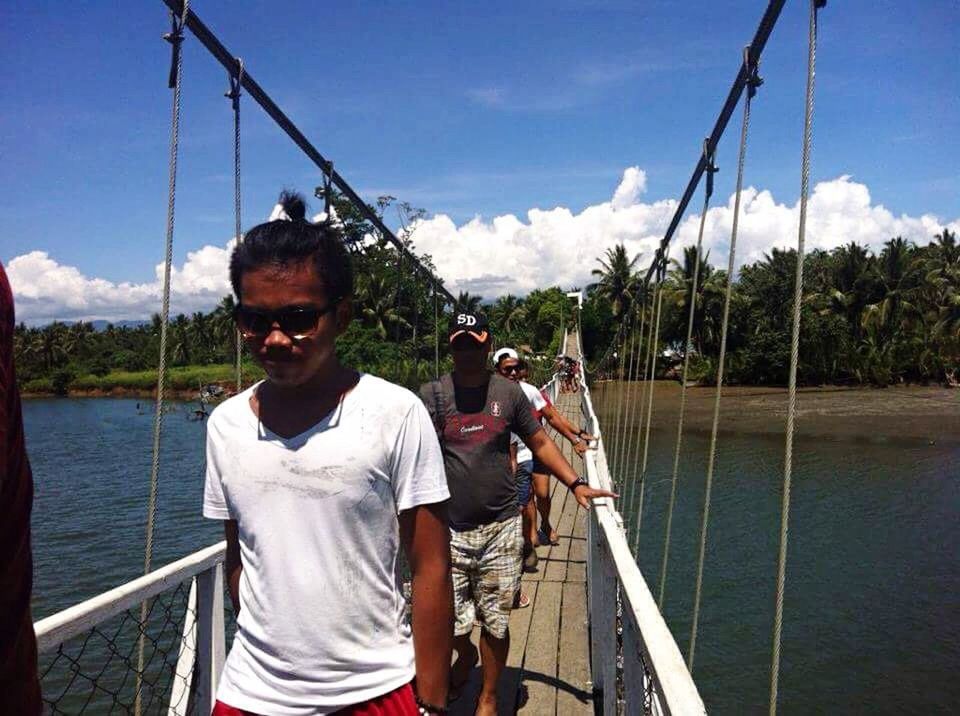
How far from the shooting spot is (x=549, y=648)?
3580 millimetres

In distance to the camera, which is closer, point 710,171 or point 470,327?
point 470,327

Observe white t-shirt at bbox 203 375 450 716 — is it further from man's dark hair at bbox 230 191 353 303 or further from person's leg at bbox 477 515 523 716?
person's leg at bbox 477 515 523 716

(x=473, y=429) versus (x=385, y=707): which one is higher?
(x=473, y=429)

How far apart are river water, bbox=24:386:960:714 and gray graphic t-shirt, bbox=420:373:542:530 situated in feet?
21.3

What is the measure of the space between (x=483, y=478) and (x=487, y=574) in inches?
13.2

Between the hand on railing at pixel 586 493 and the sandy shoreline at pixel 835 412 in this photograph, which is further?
the sandy shoreline at pixel 835 412

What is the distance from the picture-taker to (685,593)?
10.8 meters

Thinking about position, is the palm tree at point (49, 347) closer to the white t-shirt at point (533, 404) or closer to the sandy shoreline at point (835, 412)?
the sandy shoreline at point (835, 412)

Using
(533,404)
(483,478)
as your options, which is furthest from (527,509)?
(483,478)

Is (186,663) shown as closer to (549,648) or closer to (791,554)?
(549,648)

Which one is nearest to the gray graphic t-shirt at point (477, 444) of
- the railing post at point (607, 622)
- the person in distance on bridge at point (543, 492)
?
the railing post at point (607, 622)

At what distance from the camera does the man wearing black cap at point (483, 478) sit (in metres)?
2.65

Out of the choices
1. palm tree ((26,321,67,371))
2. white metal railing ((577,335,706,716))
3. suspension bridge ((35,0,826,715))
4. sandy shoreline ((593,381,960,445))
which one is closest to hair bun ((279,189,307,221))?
suspension bridge ((35,0,826,715))

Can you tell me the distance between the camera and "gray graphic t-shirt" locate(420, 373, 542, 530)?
2645mm
